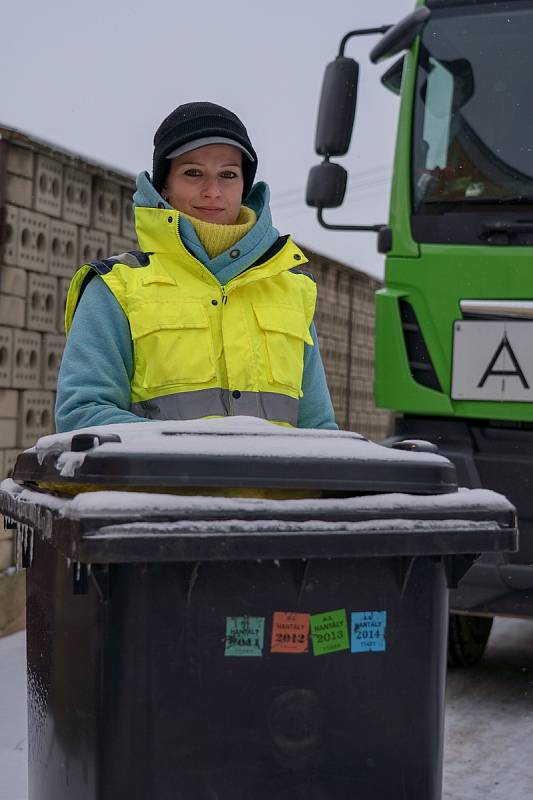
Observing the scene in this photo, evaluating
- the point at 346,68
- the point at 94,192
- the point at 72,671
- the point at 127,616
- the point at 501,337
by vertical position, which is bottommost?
the point at 72,671

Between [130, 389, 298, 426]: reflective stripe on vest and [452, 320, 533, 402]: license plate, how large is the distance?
2041 mm

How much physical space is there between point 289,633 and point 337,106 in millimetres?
3388

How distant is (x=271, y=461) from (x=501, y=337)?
2669mm

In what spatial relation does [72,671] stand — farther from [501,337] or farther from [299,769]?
[501,337]

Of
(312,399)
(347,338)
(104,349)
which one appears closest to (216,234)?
(104,349)

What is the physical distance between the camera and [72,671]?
2.06 m

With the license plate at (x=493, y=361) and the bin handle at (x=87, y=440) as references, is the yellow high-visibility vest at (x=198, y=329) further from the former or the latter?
the license plate at (x=493, y=361)

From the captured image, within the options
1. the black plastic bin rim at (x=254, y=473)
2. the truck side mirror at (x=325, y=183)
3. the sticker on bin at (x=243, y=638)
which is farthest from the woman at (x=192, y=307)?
the truck side mirror at (x=325, y=183)

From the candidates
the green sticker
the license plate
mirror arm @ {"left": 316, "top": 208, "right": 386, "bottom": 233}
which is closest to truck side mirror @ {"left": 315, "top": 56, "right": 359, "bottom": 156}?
mirror arm @ {"left": 316, "top": 208, "right": 386, "bottom": 233}

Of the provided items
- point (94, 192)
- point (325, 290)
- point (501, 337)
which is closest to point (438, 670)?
point (501, 337)

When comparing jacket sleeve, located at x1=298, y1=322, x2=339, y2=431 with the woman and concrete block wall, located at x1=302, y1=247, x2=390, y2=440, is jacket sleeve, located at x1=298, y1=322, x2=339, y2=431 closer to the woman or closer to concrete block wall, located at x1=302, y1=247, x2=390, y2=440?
the woman

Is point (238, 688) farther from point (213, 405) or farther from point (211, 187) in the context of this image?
point (211, 187)

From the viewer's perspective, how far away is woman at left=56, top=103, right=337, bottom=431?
98.8 inches

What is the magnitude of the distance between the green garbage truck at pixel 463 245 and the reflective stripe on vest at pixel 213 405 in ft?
6.61
